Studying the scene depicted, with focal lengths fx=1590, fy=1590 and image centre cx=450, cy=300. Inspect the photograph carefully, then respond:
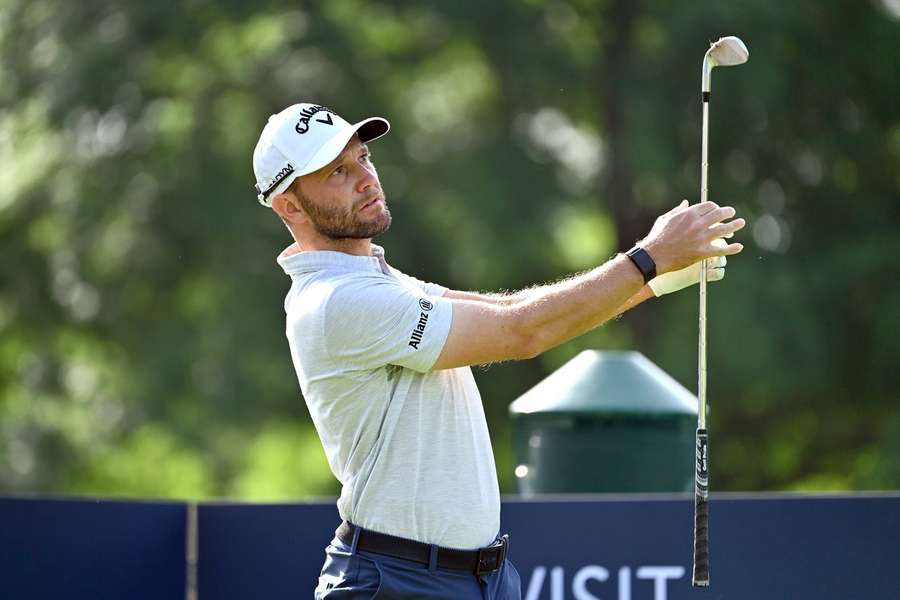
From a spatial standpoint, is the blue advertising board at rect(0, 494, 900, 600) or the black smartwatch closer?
the black smartwatch

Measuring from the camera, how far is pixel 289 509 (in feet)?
17.3

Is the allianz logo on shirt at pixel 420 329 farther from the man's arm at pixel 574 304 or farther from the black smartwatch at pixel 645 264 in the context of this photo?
the black smartwatch at pixel 645 264

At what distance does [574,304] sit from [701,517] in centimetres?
71

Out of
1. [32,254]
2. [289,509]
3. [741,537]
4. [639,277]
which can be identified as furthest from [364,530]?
[32,254]

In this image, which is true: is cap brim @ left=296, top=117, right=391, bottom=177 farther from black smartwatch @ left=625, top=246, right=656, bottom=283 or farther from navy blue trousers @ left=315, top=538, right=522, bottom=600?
navy blue trousers @ left=315, top=538, right=522, bottom=600

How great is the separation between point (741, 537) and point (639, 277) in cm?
181

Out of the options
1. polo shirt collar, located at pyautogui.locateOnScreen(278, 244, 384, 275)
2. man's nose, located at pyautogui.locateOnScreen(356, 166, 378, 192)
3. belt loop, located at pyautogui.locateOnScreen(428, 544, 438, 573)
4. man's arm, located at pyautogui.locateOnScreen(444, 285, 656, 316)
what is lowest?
belt loop, located at pyautogui.locateOnScreen(428, 544, 438, 573)

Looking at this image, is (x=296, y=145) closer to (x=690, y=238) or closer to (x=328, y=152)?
(x=328, y=152)

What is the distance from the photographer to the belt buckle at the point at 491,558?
12.7 ft

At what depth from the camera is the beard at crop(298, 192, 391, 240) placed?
4039 mm

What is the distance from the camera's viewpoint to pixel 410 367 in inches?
150

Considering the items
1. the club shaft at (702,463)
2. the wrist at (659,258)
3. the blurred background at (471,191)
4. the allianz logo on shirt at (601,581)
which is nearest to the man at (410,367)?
the wrist at (659,258)

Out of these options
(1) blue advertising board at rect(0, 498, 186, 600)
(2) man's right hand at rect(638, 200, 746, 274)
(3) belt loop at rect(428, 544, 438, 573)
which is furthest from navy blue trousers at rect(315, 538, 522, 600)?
(1) blue advertising board at rect(0, 498, 186, 600)

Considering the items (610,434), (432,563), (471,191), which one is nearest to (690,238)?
(432,563)
